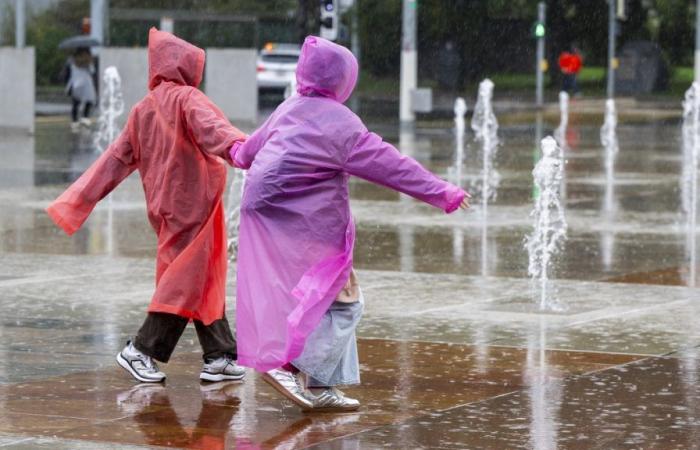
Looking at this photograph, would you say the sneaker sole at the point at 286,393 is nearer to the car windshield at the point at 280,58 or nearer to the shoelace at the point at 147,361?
the shoelace at the point at 147,361

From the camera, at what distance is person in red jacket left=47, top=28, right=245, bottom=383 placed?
768cm

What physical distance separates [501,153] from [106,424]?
18204 mm

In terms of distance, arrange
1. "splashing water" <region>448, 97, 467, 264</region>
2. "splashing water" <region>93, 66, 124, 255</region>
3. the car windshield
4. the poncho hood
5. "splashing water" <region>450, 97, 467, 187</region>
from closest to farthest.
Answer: the poncho hood → "splashing water" <region>448, 97, 467, 264</region> → "splashing water" <region>450, 97, 467, 187</region> → "splashing water" <region>93, 66, 124, 255</region> → the car windshield

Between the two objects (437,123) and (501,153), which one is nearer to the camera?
(501,153)

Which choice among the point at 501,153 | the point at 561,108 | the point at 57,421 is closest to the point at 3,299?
the point at 57,421

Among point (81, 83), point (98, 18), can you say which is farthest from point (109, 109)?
point (98, 18)

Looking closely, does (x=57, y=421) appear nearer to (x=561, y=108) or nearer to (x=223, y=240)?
(x=223, y=240)

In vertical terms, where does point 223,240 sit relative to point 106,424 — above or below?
above

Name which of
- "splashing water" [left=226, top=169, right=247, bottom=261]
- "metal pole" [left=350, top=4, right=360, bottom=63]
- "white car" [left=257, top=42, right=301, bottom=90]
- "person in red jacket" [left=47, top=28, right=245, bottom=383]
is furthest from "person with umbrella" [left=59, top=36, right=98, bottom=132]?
"metal pole" [left=350, top=4, right=360, bottom=63]

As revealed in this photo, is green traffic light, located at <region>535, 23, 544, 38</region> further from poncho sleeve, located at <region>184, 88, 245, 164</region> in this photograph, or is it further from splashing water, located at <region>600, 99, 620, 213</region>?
poncho sleeve, located at <region>184, 88, 245, 164</region>

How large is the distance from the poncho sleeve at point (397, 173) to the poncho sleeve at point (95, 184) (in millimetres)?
1373

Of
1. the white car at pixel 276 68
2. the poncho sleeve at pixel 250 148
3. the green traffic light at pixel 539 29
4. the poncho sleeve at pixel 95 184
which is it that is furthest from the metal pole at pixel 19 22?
the poncho sleeve at pixel 250 148

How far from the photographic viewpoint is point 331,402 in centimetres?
712

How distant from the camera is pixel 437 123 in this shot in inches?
1361
